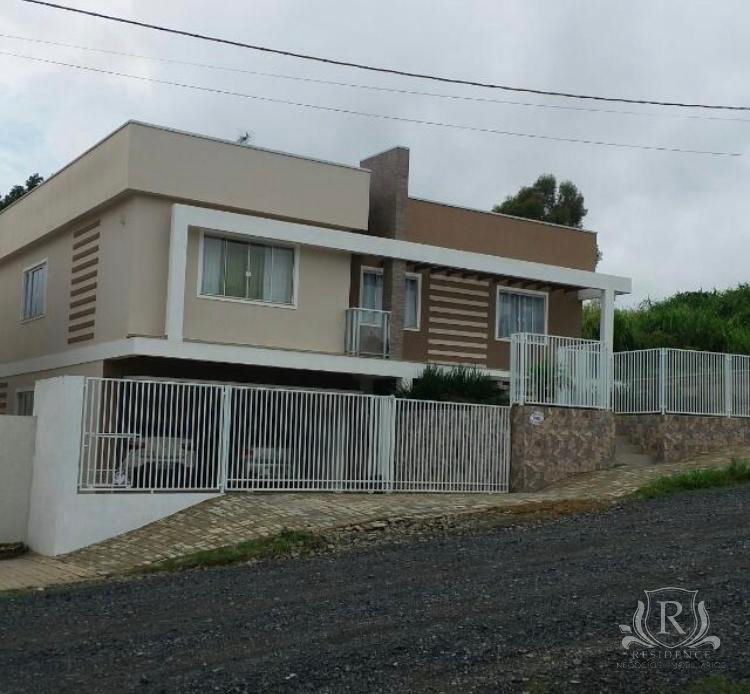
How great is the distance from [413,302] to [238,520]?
969 cm

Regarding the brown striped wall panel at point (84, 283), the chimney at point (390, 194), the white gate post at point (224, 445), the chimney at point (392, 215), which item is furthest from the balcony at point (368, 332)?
the white gate post at point (224, 445)

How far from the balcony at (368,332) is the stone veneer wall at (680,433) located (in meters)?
5.18

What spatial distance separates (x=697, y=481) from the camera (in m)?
17.0

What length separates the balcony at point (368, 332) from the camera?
21453mm

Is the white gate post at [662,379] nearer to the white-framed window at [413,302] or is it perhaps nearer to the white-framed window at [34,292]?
the white-framed window at [413,302]

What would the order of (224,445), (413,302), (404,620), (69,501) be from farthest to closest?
(413,302), (224,445), (69,501), (404,620)

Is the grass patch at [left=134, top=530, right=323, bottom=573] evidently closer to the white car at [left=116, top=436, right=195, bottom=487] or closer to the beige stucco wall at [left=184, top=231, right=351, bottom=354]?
the white car at [left=116, top=436, right=195, bottom=487]

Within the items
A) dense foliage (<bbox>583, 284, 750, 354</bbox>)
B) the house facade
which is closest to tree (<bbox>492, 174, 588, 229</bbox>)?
dense foliage (<bbox>583, 284, 750, 354</bbox>)

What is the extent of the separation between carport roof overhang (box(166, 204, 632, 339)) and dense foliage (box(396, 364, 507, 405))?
265 cm

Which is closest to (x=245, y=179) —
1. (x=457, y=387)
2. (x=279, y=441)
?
(x=457, y=387)

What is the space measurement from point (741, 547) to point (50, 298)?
54.0ft

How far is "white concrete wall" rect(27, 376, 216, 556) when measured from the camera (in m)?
14.5

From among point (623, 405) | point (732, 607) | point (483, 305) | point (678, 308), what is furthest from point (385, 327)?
point (678, 308)

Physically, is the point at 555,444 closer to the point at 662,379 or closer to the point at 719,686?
the point at 662,379
